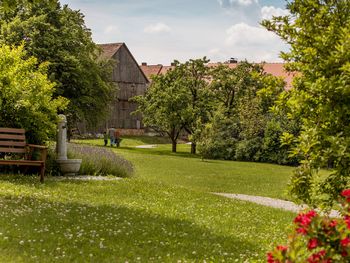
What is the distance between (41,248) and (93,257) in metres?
0.72

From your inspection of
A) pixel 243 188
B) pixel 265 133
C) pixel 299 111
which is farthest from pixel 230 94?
pixel 299 111

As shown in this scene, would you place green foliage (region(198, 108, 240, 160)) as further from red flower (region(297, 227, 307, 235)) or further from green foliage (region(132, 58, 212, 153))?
red flower (region(297, 227, 307, 235))

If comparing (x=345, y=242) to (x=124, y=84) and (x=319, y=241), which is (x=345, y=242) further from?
(x=124, y=84)

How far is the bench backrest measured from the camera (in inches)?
534

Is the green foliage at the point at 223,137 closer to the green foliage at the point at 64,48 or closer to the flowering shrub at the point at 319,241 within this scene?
the green foliage at the point at 64,48

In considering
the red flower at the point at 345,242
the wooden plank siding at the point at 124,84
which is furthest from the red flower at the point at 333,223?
the wooden plank siding at the point at 124,84

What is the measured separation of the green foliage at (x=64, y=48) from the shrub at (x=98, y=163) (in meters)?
16.3

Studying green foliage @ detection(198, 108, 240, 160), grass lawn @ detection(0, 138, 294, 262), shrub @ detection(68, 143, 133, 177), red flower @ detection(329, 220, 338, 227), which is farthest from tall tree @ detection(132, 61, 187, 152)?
red flower @ detection(329, 220, 338, 227)

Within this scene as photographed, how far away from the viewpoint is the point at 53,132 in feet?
50.1

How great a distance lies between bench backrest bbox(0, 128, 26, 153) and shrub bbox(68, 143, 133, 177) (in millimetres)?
2763

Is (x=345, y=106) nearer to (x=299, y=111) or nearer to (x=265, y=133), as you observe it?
(x=299, y=111)

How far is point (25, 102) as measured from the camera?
1441 cm

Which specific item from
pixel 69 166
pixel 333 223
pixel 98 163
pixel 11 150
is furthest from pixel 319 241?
pixel 98 163

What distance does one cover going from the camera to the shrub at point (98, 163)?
54.5ft
